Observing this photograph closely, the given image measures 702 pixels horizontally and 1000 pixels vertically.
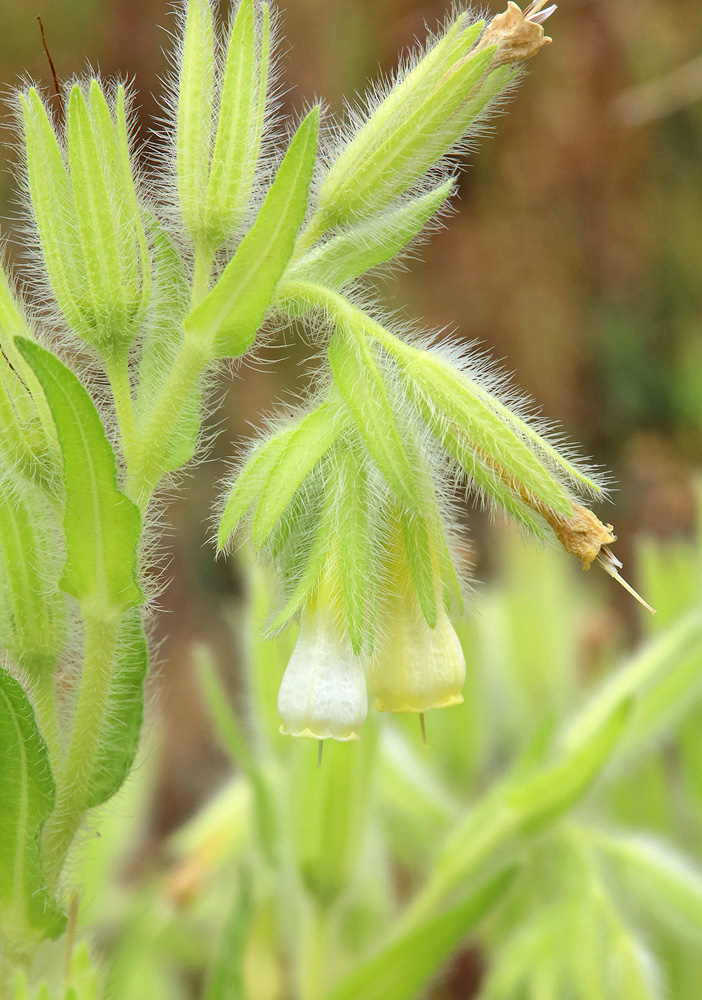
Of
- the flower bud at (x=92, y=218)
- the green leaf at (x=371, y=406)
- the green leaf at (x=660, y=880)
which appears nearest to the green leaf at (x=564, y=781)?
the green leaf at (x=660, y=880)

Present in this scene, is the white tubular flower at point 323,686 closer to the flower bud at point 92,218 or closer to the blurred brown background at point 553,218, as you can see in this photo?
the flower bud at point 92,218

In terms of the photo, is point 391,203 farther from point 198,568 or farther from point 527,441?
point 198,568

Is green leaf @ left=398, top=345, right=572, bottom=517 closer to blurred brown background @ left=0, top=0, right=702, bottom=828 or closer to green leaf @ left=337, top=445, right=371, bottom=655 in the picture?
green leaf @ left=337, top=445, right=371, bottom=655

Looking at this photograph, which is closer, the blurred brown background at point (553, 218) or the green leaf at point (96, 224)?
the green leaf at point (96, 224)

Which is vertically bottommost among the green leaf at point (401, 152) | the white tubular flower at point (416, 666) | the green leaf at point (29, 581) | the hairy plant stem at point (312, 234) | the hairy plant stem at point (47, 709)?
the hairy plant stem at point (47, 709)

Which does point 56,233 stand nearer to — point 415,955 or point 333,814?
point 333,814

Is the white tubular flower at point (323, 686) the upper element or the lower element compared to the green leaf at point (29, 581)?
upper

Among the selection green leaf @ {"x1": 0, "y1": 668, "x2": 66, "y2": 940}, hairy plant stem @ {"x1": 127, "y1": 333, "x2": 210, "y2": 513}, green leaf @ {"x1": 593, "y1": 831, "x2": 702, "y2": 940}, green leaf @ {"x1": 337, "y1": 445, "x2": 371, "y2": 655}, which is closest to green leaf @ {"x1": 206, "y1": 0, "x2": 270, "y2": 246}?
hairy plant stem @ {"x1": 127, "y1": 333, "x2": 210, "y2": 513}
